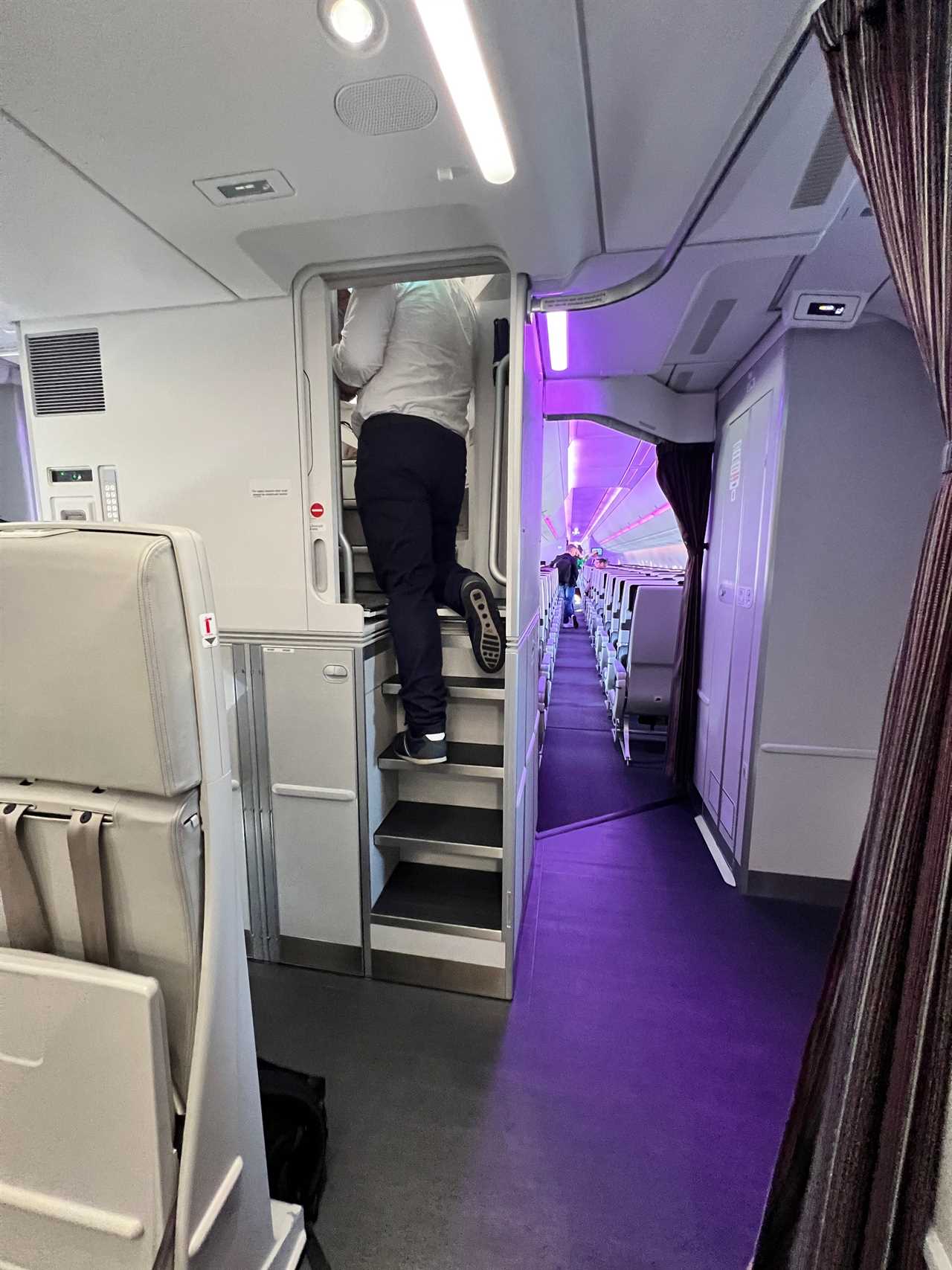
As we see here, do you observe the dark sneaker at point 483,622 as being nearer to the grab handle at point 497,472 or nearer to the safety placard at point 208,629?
the grab handle at point 497,472

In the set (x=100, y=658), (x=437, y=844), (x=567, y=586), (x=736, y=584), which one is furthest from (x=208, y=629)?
(x=567, y=586)

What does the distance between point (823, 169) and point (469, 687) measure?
209cm

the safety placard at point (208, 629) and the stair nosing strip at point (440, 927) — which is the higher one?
the safety placard at point (208, 629)

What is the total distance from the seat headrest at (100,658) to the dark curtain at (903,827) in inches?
48.9

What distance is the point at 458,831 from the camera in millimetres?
2387

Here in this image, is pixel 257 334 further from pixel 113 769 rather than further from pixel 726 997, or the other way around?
pixel 726 997

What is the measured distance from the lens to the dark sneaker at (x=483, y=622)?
222 centimetres

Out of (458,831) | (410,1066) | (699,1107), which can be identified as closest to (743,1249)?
(699,1107)

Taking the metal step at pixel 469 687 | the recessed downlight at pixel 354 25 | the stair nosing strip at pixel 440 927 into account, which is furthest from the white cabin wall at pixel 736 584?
the recessed downlight at pixel 354 25

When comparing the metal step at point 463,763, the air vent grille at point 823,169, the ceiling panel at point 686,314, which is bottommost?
the metal step at point 463,763

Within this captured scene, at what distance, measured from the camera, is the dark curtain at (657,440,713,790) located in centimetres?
414

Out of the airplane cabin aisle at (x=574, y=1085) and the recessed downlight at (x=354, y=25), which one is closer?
the recessed downlight at (x=354, y=25)

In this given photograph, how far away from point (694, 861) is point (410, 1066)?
2.15 metres

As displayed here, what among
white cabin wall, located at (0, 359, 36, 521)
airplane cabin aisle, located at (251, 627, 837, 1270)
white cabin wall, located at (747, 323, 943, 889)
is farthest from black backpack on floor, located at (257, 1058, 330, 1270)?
white cabin wall, located at (0, 359, 36, 521)
